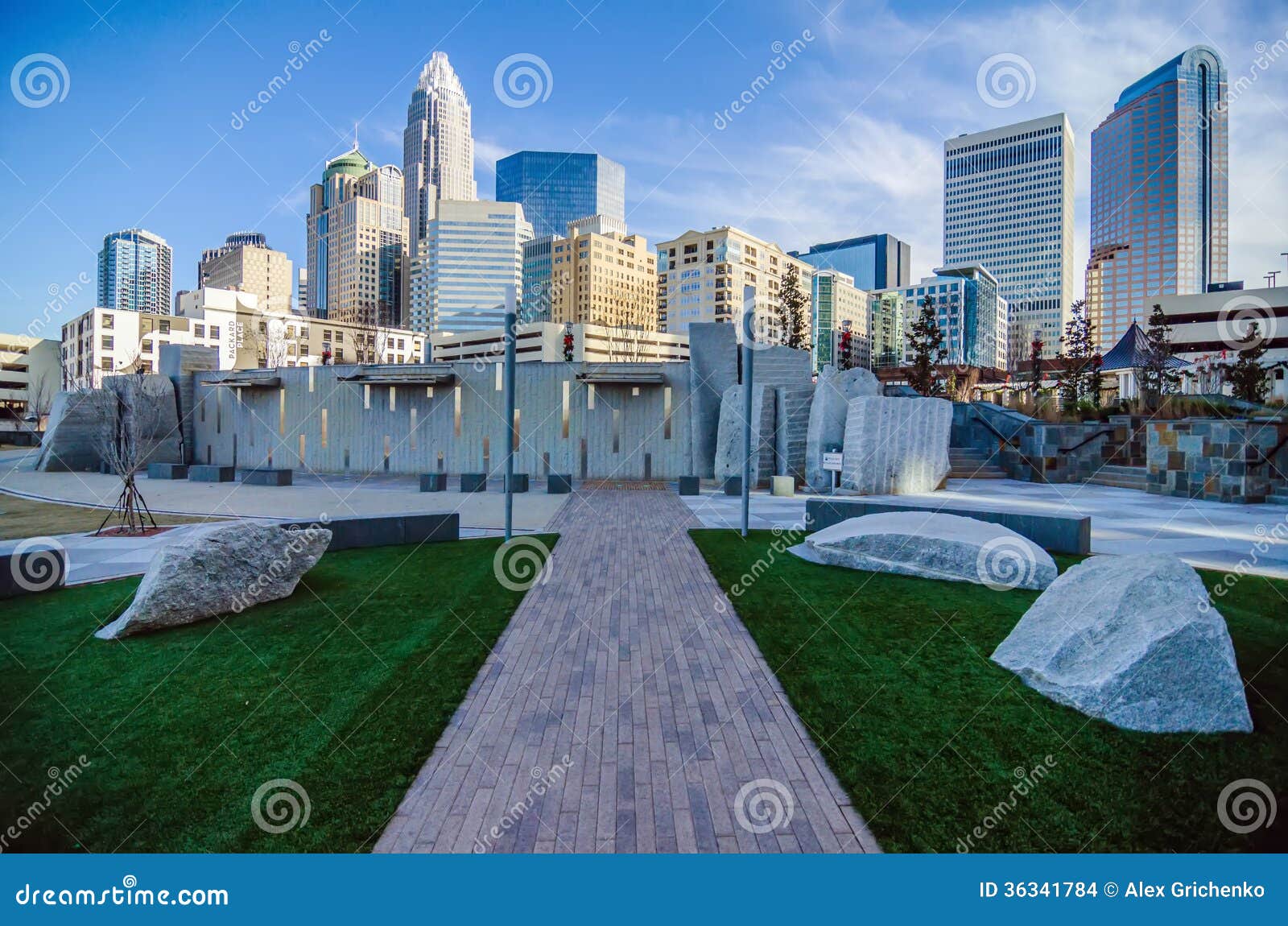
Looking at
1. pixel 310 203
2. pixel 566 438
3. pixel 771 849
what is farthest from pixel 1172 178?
pixel 310 203

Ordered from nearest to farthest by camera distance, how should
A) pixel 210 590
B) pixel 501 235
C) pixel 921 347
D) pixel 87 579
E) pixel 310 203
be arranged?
pixel 210 590
pixel 87 579
pixel 501 235
pixel 921 347
pixel 310 203

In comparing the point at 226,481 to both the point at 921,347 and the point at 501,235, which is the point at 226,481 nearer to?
the point at 501,235

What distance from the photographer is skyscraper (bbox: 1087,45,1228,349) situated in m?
95.9

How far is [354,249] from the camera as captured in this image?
145 meters

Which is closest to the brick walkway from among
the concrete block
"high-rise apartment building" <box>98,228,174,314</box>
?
the concrete block

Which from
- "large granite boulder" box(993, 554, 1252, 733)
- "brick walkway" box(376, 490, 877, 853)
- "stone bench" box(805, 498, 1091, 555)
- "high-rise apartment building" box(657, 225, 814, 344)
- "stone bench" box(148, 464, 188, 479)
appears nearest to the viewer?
"brick walkway" box(376, 490, 877, 853)

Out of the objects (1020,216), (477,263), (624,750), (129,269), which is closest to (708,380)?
(477,263)

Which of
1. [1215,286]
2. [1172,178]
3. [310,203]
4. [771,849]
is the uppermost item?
[310,203]

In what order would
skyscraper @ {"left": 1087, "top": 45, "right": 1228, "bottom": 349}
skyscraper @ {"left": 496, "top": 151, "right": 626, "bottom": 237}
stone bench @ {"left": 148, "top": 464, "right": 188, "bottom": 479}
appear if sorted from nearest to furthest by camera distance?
stone bench @ {"left": 148, "top": 464, "right": 188, "bottom": 479}
skyscraper @ {"left": 1087, "top": 45, "right": 1228, "bottom": 349}
skyscraper @ {"left": 496, "top": 151, "right": 626, "bottom": 237}

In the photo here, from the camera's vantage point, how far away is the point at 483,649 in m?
6.09

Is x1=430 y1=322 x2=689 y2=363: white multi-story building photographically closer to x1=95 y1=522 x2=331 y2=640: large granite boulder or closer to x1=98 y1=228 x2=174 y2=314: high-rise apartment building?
x1=98 y1=228 x2=174 y2=314: high-rise apartment building

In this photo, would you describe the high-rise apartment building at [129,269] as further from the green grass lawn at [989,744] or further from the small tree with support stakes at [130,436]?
the green grass lawn at [989,744]

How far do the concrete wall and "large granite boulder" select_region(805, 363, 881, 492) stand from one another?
613cm

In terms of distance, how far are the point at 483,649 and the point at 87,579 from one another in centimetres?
627
